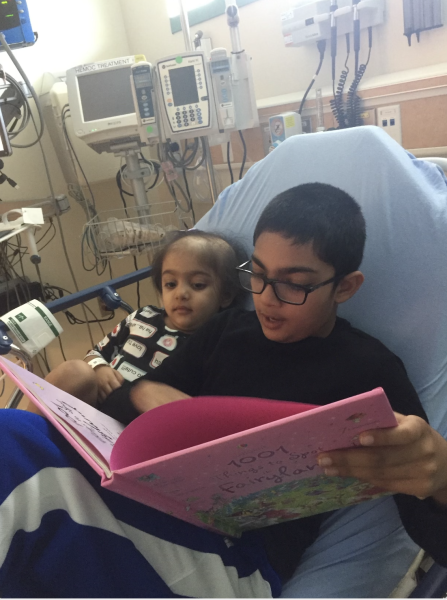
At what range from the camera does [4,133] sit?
6.15 ft

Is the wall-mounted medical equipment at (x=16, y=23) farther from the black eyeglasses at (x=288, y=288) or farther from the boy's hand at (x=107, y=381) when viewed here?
the black eyeglasses at (x=288, y=288)

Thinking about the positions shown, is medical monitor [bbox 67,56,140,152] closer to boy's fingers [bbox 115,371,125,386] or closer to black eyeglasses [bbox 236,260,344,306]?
boy's fingers [bbox 115,371,125,386]

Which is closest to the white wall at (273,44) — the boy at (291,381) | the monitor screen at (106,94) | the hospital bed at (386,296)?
the monitor screen at (106,94)

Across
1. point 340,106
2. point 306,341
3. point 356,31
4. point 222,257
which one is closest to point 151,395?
point 306,341

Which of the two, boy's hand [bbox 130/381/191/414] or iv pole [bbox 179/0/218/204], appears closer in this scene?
boy's hand [bbox 130/381/191/414]

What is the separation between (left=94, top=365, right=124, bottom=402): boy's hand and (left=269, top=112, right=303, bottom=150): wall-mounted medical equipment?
48.8 inches

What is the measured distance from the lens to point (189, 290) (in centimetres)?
122

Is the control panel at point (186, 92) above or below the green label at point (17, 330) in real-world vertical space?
above

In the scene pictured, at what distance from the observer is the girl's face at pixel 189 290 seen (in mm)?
1211

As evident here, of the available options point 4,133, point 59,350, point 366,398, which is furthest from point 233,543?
point 59,350

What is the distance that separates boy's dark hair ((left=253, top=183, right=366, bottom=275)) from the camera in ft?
2.78

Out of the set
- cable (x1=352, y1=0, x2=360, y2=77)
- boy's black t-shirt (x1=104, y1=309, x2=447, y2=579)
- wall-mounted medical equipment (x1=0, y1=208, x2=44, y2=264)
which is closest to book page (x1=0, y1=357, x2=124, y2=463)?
boy's black t-shirt (x1=104, y1=309, x2=447, y2=579)

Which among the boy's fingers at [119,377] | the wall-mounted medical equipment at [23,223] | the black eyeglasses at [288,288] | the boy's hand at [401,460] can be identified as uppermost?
the wall-mounted medical equipment at [23,223]

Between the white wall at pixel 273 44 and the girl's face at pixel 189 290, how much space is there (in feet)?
4.27
